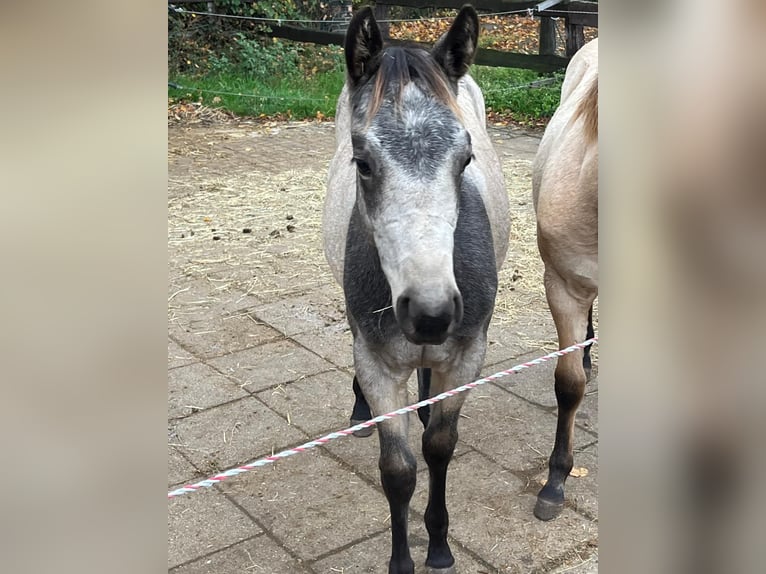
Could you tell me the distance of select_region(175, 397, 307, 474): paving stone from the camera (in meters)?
3.69

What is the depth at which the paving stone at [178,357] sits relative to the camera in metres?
4.58

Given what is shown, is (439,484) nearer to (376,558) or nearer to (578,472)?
(376,558)

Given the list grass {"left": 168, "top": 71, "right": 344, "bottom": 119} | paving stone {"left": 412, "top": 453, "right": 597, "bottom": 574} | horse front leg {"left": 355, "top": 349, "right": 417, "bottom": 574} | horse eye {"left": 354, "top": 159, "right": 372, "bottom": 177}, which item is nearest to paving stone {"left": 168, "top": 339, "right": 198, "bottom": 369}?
paving stone {"left": 412, "top": 453, "right": 597, "bottom": 574}

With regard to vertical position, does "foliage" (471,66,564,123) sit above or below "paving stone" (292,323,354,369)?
above

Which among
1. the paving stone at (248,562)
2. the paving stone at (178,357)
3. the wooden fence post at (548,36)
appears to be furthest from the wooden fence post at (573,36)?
the paving stone at (248,562)

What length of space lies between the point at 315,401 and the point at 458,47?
7.16ft

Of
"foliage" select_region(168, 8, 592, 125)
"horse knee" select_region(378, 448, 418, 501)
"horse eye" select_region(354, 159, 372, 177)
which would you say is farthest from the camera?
"foliage" select_region(168, 8, 592, 125)

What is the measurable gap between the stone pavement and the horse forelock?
1.64m

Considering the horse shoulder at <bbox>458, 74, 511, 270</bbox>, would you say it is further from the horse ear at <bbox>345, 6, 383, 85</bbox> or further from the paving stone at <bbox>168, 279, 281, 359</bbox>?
the paving stone at <bbox>168, 279, 281, 359</bbox>

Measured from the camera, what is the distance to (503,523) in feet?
10.5
